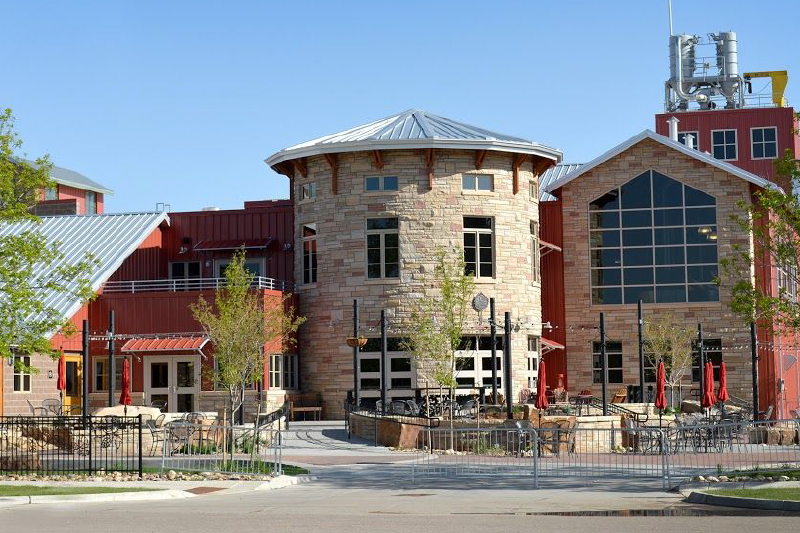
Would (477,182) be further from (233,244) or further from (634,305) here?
(233,244)

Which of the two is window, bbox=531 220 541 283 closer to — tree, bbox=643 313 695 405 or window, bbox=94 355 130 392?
tree, bbox=643 313 695 405

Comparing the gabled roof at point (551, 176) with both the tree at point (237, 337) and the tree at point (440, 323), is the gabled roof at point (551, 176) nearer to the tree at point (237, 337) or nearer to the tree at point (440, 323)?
the tree at point (440, 323)

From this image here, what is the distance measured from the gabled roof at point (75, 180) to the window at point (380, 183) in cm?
2526

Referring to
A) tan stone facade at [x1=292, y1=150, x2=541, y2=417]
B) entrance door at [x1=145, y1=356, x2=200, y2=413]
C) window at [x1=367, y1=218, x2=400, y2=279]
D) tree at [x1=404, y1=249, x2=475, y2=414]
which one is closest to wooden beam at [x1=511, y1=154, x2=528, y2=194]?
tan stone facade at [x1=292, y1=150, x2=541, y2=417]

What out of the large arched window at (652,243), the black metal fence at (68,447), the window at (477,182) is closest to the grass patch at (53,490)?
the black metal fence at (68,447)

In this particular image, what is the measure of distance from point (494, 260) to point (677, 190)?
8.54m

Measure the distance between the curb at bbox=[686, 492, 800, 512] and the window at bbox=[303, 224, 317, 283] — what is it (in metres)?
25.8

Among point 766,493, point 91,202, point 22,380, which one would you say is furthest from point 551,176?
point 766,493

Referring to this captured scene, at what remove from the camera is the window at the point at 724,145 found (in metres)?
64.9

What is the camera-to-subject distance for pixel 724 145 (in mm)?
65125

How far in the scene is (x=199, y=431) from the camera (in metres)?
28.0

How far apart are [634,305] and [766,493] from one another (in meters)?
28.6

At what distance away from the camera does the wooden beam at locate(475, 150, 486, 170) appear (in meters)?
41.1

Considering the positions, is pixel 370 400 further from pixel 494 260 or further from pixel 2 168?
pixel 2 168
